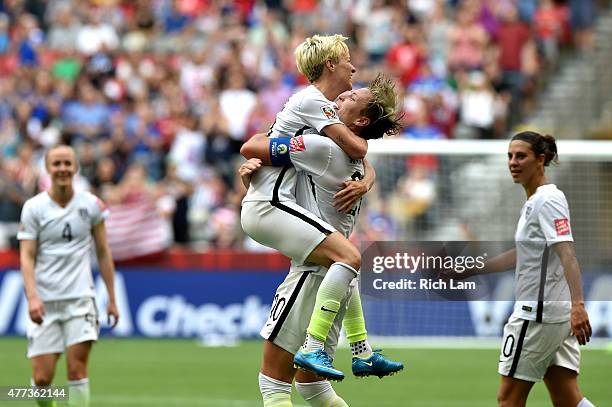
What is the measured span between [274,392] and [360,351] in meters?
0.60

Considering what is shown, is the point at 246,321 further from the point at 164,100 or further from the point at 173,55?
the point at 173,55

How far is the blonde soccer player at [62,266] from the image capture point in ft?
34.6

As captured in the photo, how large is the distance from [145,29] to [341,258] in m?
17.3

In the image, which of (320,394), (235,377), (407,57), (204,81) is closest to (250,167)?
(320,394)

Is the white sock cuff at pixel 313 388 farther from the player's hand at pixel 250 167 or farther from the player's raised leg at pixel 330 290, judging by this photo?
the player's hand at pixel 250 167

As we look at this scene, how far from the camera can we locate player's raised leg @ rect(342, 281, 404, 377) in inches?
315

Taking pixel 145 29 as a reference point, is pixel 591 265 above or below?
below

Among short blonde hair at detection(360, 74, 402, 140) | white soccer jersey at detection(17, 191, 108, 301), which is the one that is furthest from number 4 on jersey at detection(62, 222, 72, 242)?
short blonde hair at detection(360, 74, 402, 140)

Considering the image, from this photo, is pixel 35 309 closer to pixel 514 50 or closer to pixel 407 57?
pixel 407 57

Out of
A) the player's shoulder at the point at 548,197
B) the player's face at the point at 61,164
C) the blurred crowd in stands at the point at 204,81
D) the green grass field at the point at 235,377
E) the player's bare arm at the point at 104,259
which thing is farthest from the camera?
the blurred crowd in stands at the point at 204,81

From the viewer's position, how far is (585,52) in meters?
22.3

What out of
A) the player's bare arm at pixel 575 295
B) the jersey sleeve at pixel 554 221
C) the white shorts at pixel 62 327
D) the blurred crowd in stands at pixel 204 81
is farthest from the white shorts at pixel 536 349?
the blurred crowd in stands at pixel 204 81

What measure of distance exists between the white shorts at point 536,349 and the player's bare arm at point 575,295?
34cm

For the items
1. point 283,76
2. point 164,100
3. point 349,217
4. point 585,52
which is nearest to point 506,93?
point 585,52
